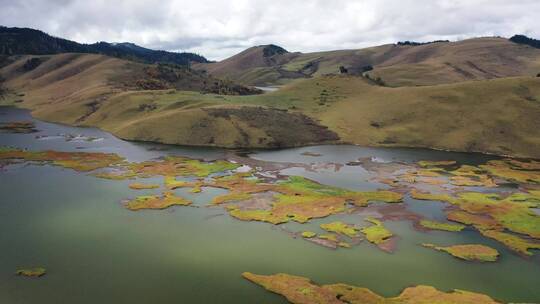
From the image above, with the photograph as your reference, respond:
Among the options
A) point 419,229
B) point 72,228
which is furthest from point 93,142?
point 419,229

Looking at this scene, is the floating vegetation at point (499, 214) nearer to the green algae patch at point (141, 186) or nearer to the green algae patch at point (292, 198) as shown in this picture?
the green algae patch at point (292, 198)

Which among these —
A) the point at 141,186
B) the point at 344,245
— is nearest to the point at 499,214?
the point at 344,245

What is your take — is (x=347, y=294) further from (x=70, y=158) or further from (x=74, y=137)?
(x=74, y=137)

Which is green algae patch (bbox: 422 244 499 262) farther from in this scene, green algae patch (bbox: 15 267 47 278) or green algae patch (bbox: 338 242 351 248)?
green algae patch (bbox: 15 267 47 278)

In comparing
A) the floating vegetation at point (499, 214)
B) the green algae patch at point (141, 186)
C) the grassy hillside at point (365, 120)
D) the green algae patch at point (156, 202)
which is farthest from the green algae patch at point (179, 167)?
the floating vegetation at point (499, 214)

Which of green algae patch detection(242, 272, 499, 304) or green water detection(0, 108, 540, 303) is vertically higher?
green water detection(0, 108, 540, 303)

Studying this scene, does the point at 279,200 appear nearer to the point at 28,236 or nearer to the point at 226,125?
the point at 28,236

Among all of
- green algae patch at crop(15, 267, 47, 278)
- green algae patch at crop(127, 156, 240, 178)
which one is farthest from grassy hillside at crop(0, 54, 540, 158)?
green algae patch at crop(15, 267, 47, 278)

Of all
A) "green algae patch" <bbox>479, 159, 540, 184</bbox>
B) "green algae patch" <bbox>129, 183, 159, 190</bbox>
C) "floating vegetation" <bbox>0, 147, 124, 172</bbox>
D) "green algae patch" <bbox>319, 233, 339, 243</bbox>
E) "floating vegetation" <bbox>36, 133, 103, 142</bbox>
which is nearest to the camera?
"green algae patch" <bbox>319, 233, 339, 243</bbox>
